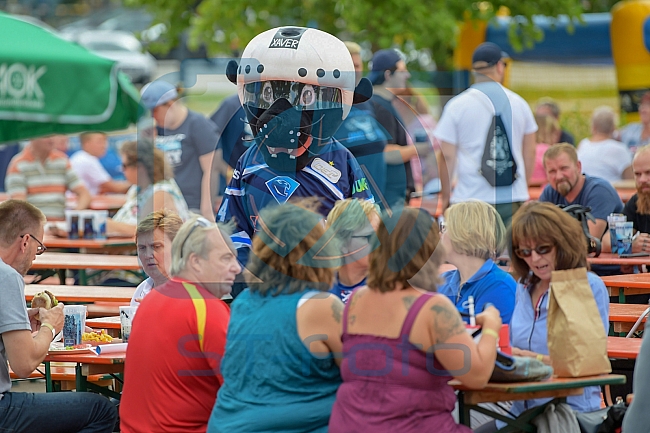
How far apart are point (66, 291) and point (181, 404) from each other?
2.31 m

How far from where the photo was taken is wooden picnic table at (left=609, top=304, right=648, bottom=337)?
4695mm

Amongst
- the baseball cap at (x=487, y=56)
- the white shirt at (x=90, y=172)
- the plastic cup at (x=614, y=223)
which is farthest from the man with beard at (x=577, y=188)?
the white shirt at (x=90, y=172)

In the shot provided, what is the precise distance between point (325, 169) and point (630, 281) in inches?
87.5

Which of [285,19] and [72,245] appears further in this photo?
[285,19]

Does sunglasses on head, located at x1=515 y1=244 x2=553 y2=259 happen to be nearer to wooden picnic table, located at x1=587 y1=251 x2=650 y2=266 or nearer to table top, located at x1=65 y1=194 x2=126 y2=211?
wooden picnic table, located at x1=587 y1=251 x2=650 y2=266

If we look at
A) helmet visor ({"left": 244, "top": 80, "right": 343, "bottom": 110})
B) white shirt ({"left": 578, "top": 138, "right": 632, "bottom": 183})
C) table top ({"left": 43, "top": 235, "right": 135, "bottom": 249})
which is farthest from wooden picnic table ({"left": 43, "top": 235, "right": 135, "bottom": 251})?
white shirt ({"left": 578, "top": 138, "right": 632, "bottom": 183})

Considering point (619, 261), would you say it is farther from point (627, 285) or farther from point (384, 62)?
point (384, 62)

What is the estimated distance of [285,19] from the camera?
513 inches

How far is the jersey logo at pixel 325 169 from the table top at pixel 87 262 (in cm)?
247

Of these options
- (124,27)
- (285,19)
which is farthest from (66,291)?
(124,27)

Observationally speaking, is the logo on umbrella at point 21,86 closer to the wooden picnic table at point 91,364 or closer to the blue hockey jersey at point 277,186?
the wooden picnic table at point 91,364

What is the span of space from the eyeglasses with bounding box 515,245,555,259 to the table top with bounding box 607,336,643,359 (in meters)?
0.54

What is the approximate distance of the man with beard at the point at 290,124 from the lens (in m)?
4.12

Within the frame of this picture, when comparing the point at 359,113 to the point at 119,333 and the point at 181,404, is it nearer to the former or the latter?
the point at 119,333
